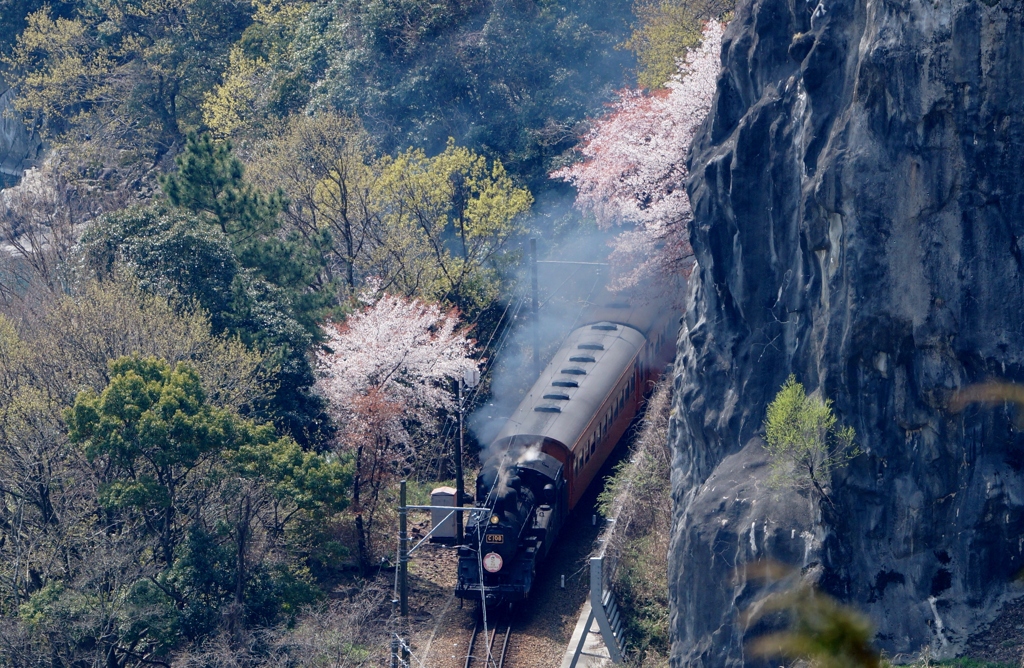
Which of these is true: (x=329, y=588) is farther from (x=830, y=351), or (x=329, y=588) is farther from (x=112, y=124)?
(x=112, y=124)

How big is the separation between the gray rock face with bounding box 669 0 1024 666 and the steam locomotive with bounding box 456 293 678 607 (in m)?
4.58

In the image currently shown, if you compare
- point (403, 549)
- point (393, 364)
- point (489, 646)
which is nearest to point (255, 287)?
point (393, 364)

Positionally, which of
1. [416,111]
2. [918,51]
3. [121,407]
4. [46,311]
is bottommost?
[121,407]

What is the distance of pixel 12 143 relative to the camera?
51.1 meters

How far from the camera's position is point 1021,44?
14.5 metres

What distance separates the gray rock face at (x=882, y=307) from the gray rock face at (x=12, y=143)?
41428 millimetres

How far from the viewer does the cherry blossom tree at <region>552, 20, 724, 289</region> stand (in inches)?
1056

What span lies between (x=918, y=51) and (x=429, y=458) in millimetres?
16795

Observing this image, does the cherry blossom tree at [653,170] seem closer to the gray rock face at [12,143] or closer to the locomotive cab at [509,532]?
the locomotive cab at [509,532]

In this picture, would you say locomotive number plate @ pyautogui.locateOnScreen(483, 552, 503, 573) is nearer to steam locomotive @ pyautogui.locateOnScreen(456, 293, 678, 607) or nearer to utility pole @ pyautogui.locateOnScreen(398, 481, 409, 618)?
steam locomotive @ pyautogui.locateOnScreen(456, 293, 678, 607)

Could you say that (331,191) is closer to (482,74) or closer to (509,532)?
(482,74)

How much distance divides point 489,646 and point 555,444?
423cm

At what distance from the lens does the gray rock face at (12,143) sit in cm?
5022

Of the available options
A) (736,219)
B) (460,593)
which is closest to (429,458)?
(460,593)
